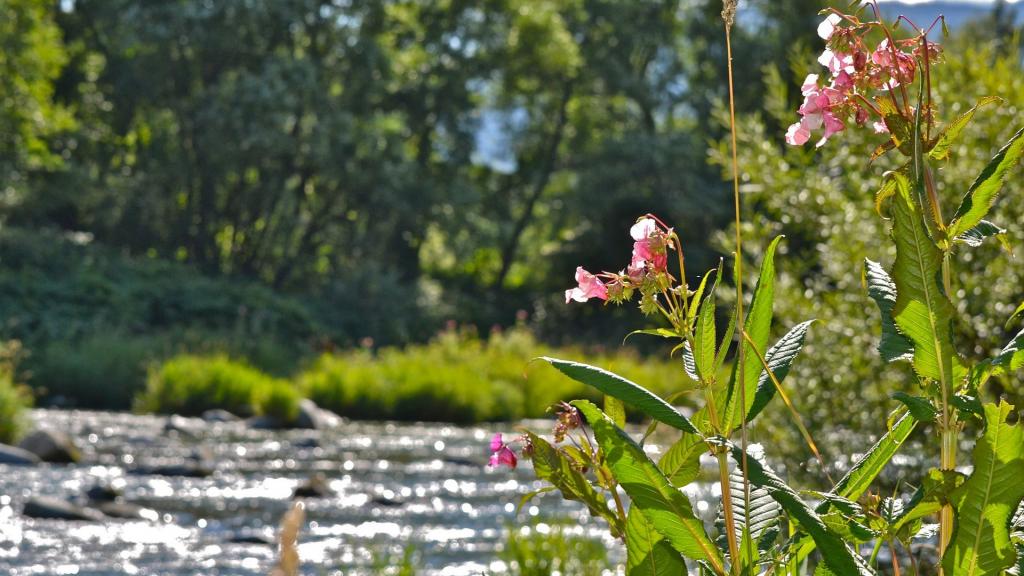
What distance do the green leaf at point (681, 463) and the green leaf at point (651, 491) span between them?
0.10 meters

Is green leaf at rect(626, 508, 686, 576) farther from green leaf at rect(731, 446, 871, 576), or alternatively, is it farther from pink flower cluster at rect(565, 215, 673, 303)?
pink flower cluster at rect(565, 215, 673, 303)

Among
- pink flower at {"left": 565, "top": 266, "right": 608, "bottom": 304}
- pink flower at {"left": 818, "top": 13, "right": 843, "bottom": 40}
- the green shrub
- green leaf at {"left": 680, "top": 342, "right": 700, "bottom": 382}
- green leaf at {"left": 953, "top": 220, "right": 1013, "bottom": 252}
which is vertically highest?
the green shrub

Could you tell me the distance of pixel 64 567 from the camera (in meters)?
6.89

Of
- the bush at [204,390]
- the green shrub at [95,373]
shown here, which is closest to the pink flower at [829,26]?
the bush at [204,390]

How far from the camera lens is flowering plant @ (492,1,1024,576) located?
1.71m

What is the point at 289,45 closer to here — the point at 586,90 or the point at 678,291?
the point at 586,90

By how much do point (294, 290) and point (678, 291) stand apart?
2707 centimetres

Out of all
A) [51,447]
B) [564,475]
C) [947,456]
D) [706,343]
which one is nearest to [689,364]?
[706,343]

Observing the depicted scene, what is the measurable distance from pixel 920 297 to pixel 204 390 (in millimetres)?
15232

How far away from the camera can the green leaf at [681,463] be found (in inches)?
74.9

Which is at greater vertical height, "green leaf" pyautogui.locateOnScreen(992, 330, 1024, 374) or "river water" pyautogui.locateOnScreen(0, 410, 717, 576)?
"river water" pyautogui.locateOnScreen(0, 410, 717, 576)

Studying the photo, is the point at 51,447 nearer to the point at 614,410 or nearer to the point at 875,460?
the point at 614,410

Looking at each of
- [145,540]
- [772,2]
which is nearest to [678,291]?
[145,540]

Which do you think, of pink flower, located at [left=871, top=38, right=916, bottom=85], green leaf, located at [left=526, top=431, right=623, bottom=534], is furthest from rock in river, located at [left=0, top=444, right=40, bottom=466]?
pink flower, located at [left=871, top=38, right=916, bottom=85]
